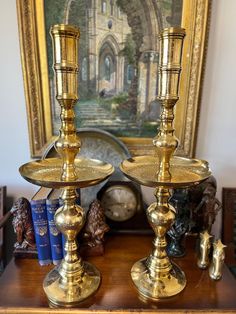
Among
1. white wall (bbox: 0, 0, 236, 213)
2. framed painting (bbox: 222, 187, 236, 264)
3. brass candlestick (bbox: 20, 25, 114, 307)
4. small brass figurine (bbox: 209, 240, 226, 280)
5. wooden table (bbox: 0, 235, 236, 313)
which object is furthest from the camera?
framed painting (bbox: 222, 187, 236, 264)


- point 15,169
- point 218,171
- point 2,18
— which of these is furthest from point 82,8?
point 218,171

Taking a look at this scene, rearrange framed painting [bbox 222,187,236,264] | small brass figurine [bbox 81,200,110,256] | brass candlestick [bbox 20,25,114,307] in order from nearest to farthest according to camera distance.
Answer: brass candlestick [bbox 20,25,114,307] → small brass figurine [bbox 81,200,110,256] → framed painting [bbox 222,187,236,264]

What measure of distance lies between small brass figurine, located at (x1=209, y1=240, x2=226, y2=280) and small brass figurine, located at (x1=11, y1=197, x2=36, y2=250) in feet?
2.26

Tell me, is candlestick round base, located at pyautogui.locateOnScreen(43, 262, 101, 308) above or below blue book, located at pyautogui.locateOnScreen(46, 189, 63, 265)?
below

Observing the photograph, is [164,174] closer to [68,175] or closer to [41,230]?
[68,175]

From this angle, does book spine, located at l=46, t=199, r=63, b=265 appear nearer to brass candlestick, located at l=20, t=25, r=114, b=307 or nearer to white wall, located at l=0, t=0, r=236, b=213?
brass candlestick, located at l=20, t=25, r=114, b=307

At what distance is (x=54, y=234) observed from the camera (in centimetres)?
91

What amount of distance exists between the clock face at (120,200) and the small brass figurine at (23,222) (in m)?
0.32

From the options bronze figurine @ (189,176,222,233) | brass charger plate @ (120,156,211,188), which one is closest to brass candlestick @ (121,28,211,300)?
brass charger plate @ (120,156,211,188)

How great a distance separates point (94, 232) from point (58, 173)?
1.08 ft

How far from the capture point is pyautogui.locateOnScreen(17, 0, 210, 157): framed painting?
103 cm

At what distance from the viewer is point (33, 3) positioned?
3.32ft

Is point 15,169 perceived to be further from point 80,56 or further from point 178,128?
point 178,128

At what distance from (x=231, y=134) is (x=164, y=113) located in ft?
2.19
